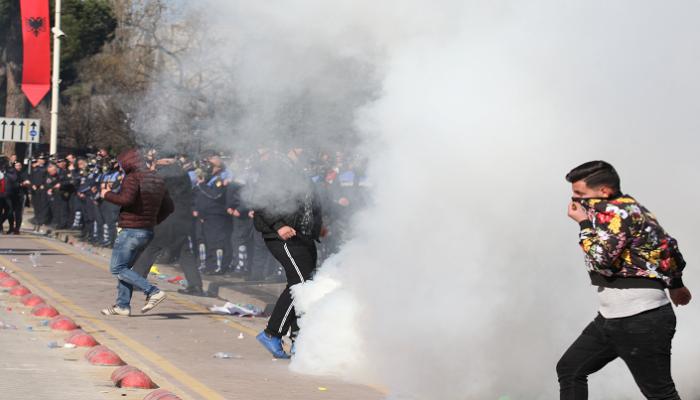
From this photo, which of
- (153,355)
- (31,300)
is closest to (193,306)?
(31,300)

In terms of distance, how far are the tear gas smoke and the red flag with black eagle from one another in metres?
21.7

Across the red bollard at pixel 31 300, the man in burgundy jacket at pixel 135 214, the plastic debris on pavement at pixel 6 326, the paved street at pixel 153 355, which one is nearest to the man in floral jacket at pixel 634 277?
A: the paved street at pixel 153 355

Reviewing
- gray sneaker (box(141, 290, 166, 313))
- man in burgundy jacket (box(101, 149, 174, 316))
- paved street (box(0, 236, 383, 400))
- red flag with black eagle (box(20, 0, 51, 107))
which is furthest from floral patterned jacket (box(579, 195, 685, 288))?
red flag with black eagle (box(20, 0, 51, 107))

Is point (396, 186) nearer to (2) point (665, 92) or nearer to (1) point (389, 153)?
(1) point (389, 153)

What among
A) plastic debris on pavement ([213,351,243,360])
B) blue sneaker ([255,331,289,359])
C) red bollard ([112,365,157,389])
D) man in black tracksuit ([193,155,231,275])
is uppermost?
man in black tracksuit ([193,155,231,275])

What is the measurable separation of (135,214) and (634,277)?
756 centimetres

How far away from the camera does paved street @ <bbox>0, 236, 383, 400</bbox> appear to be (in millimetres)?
8484

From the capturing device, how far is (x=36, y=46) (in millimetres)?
29344

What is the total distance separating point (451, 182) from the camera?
25.8 ft

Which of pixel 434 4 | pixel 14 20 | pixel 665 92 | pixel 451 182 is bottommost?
pixel 451 182

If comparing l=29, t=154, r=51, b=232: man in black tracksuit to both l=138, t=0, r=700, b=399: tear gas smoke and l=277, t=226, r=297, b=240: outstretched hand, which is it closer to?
l=277, t=226, r=297, b=240: outstretched hand

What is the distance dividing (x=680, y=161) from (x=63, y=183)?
2214 centimetres

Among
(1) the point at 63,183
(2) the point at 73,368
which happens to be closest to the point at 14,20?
(1) the point at 63,183

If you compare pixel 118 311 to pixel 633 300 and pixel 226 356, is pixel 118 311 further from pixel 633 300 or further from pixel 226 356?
pixel 633 300
